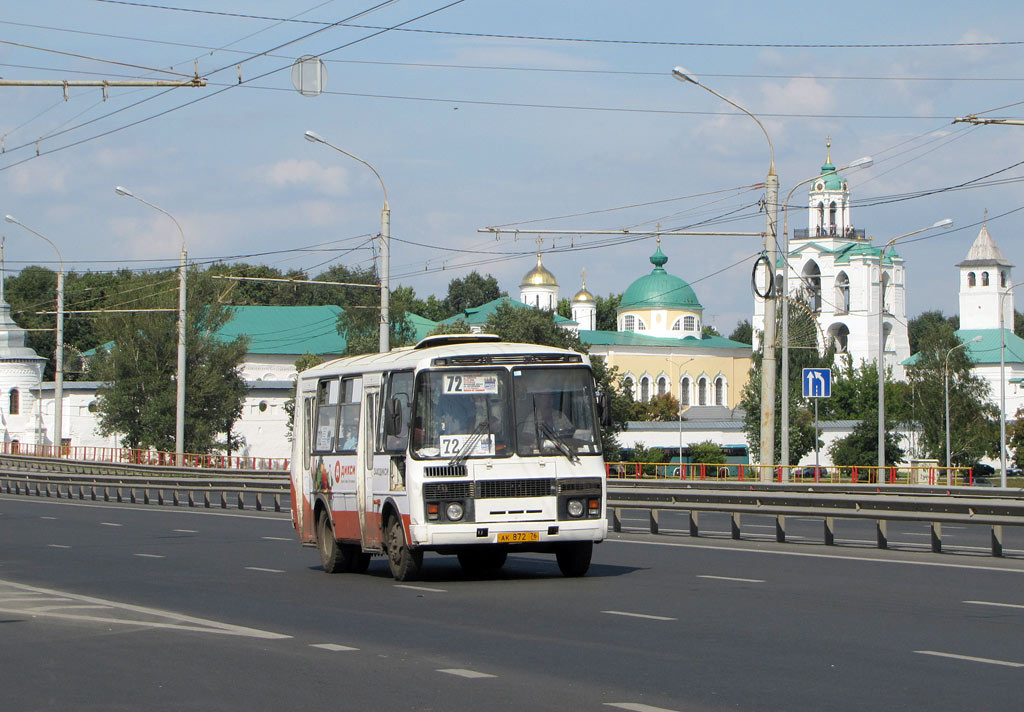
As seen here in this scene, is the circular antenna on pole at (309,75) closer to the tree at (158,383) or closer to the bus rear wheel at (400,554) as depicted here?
the bus rear wheel at (400,554)

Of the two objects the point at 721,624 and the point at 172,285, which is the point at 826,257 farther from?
the point at 721,624

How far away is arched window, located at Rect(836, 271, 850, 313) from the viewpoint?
121 meters

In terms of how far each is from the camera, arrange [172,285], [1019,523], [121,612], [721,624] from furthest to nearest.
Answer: [172,285], [1019,523], [121,612], [721,624]

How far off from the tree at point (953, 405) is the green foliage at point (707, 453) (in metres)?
12.4

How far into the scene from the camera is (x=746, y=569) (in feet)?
55.3

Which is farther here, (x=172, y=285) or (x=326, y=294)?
(x=326, y=294)

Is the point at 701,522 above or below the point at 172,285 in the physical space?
below

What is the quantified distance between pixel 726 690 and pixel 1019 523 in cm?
1176

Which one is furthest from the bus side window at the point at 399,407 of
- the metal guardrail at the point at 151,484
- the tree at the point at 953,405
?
the tree at the point at 953,405

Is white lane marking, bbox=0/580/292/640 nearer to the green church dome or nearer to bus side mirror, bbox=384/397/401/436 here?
bus side mirror, bbox=384/397/401/436

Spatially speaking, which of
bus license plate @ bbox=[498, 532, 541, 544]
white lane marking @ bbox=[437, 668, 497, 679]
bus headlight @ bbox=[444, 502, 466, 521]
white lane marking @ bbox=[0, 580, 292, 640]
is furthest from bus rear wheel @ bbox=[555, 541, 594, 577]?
white lane marking @ bbox=[437, 668, 497, 679]

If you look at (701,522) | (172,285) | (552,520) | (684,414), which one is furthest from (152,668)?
(684,414)

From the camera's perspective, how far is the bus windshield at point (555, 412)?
15172 mm

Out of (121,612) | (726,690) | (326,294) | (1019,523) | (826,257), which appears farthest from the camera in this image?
(326,294)
